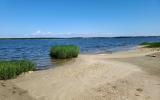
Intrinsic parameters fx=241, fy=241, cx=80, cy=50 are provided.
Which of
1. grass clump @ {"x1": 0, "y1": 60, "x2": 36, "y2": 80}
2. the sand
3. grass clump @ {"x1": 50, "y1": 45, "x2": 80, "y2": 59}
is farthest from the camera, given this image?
grass clump @ {"x1": 50, "y1": 45, "x2": 80, "y2": 59}

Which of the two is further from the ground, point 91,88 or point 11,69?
point 11,69

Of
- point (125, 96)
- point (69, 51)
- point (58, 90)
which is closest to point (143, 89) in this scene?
point (125, 96)

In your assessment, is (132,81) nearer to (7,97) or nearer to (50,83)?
(50,83)

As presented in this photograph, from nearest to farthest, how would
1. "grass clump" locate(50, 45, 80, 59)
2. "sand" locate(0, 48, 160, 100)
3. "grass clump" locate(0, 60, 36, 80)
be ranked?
"sand" locate(0, 48, 160, 100) < "grass clump" locate(0, 60, 36, 80) < "grass clump" locate(50, 45, 80, 59)

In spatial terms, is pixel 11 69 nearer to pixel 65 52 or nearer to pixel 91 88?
pixel 91 88

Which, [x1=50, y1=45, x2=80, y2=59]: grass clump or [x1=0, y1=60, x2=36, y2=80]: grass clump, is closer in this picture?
[x1=0, y1=60, x2=36, y2=80]: grass clump

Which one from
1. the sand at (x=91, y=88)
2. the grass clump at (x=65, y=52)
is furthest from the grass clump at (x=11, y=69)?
the grass clump at (x=65, y=52)

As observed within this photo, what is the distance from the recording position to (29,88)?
43.1ft

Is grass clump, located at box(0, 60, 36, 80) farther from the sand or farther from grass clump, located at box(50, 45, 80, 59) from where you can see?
grass clump, located at box(50, 45, 80, 59)

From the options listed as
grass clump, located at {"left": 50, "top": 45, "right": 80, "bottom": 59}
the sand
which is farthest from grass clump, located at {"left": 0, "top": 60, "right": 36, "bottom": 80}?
grass clump, located at {"left": 50, "top": 45, "right": 80, "bottom": 59}

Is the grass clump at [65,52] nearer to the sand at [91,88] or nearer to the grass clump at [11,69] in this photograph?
the grass clump at [11,69]

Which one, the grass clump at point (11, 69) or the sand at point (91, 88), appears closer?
the sand at point (91, 88)

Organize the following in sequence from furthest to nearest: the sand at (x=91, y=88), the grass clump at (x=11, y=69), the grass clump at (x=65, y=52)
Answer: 1. the grass clump at (x=65, y=52)
2. the grass clump at (x=11, y=69)
3. the sand at (x=91, y=88)

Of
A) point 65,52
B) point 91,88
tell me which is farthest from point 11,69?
point 65,52
